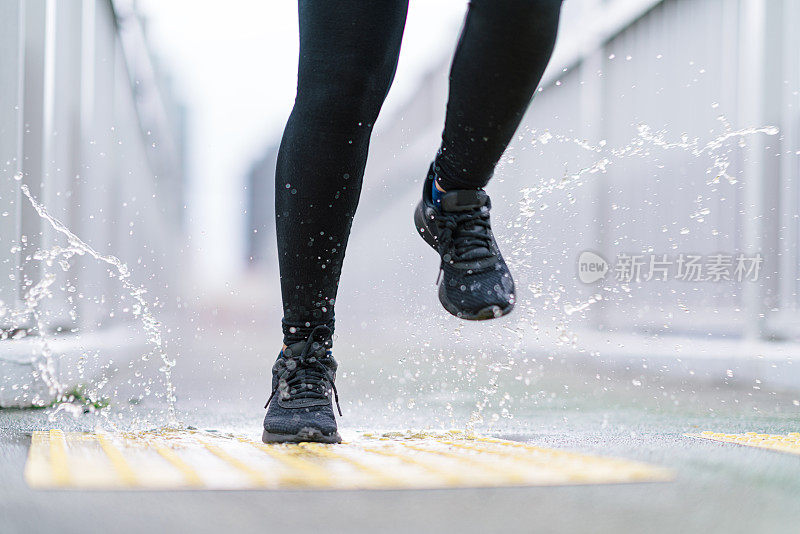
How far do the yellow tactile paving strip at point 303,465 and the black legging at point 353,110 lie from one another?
245 millimetres

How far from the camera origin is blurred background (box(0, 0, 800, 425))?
216 cm

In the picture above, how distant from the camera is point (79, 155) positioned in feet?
8.67

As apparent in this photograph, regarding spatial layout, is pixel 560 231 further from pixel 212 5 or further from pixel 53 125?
pixel 53 125

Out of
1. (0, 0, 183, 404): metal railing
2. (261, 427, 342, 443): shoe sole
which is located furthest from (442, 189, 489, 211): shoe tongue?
(0, 0, 183, 404): metal railing

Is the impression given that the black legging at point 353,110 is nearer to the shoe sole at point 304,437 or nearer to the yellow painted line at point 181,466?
the shoe sole at point 304,437

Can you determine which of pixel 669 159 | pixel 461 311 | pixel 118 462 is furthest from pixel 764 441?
pixel 669 159

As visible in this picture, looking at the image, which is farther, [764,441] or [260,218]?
[260,218]

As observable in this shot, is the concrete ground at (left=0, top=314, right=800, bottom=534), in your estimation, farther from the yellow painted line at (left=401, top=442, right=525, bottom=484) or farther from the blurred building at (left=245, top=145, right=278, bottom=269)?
the blurred building at (left=245, top=145, right=278, bottom=269)

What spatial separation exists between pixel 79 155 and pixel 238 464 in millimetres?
2025

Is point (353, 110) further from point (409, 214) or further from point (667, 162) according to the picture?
point (409, 214)

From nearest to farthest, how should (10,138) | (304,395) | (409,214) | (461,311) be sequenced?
(461,311), (304,395), (10,138), (409,214)

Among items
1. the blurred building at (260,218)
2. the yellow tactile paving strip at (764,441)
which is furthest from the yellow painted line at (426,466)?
the blurred building at (260,218)

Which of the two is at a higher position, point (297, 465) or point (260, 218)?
point (260, 218)

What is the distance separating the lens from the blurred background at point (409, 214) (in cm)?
216
